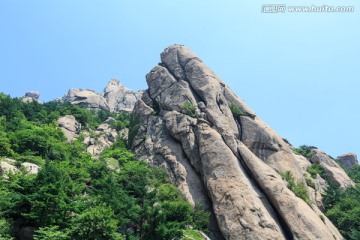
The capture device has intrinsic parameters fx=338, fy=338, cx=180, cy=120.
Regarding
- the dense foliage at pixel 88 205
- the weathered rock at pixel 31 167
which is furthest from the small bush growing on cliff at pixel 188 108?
the weathered rock at pixel 31 167

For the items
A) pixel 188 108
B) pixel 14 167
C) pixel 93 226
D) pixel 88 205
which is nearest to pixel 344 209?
pixel 188 108

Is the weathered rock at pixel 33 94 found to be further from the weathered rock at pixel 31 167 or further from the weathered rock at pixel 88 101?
the weathered rock at pixel 31 167

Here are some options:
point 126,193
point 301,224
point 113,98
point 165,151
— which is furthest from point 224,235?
point 113,98

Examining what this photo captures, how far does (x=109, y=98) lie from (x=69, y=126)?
188 ft

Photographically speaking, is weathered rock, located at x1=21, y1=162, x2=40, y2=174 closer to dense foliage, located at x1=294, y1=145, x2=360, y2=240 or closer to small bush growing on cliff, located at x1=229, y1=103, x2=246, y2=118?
small bush growing on cliff, located at x1=229, y1=103, x2=246, y2=118

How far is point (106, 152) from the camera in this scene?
46062 millimetres

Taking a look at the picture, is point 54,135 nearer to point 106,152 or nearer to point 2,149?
point 106,152

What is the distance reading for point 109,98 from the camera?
370ft

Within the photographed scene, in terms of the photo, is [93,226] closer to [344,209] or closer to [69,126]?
[344,209]

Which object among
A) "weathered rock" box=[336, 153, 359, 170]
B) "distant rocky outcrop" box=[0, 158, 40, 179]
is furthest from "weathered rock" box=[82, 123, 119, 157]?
"weathered rock" box=[336, 153, 359, 170]

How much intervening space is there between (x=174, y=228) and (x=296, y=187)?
18.2m

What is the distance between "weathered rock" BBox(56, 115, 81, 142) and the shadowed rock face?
12700mm

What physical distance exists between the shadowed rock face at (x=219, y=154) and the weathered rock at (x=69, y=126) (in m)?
12.7

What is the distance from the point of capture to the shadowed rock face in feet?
101
